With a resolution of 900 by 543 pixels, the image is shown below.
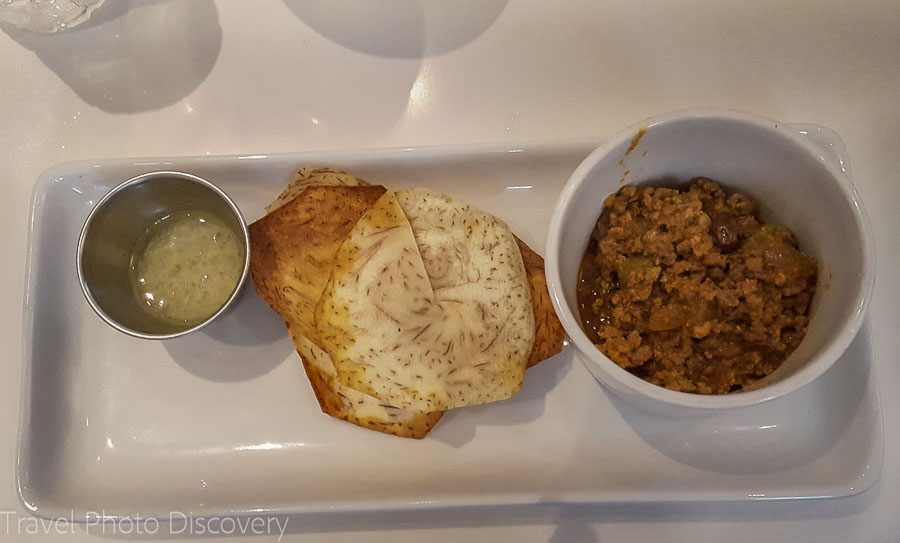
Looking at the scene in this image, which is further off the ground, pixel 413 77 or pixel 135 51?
pixel 413 77

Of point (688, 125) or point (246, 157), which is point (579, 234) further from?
point (246, 157)

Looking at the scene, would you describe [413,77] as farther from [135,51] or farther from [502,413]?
[502,413]

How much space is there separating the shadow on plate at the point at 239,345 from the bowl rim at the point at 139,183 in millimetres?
148

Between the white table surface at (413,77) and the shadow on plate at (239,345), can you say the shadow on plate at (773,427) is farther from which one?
the shadow on plate at (239,345)

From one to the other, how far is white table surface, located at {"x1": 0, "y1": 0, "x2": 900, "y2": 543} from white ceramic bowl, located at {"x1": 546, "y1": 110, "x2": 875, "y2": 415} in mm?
531

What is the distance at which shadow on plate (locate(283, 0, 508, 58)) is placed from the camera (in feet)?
7.41

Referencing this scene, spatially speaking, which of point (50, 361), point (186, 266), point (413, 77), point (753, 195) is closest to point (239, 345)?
point (186, 266)

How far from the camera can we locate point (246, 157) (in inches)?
74.9

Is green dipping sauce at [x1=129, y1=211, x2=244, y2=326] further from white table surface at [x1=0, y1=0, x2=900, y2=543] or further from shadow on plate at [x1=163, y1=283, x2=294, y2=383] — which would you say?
white table surface at [x1=0, y1=0, x2=900, y2=543]

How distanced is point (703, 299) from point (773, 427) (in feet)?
2.00

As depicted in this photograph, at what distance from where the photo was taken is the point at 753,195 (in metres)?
1.75

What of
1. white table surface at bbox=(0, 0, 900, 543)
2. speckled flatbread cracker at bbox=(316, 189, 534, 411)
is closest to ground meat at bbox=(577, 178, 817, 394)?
speckled flatbread cracker at bbox=(316, 189, 534, 411)

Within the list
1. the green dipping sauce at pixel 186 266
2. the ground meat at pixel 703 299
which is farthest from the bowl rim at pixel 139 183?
the ground meat at pixel 703 299

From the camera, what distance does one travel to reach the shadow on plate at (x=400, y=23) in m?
2.26
